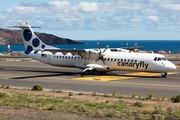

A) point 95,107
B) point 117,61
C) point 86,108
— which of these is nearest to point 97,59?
point 117,61

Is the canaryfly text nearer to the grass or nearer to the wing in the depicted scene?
the wing

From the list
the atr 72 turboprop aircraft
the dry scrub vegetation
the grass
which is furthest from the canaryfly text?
the grass

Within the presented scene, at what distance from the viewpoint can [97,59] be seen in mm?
36781

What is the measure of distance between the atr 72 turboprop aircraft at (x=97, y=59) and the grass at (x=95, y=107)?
1402cm

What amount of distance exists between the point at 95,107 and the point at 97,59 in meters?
18.9

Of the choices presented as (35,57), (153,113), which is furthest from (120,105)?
(35,57)

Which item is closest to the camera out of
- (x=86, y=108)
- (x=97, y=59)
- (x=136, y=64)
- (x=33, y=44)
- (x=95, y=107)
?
(x=86, y=108)

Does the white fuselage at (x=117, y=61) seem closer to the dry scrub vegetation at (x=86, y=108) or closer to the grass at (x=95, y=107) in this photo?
the dry scrub vegetation at (x=86, y=108)

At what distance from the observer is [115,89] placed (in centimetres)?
2616

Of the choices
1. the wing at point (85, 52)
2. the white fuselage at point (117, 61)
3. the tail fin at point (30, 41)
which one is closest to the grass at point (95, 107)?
the white fuselage at point (117, 61)

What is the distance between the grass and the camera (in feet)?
52.4

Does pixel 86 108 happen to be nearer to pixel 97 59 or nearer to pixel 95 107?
pixel 95 107

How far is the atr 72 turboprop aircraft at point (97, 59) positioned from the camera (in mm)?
34000

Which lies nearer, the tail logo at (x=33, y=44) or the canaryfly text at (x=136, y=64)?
the canaryfly text at (x=136, y=64)
